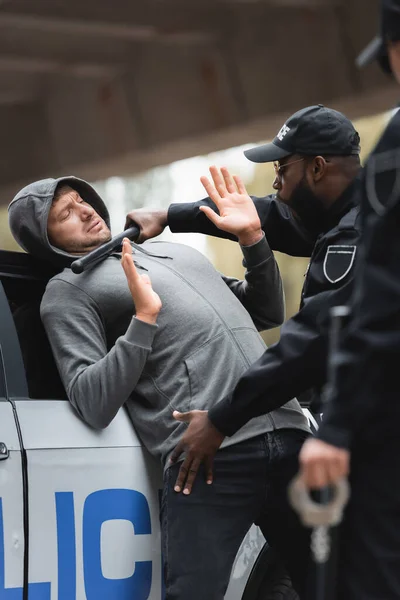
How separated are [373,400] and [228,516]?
41.8 inches

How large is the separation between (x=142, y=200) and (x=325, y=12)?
465cm

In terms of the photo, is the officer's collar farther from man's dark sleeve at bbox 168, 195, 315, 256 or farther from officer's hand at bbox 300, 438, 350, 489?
officer's hand at bbox 300, 438, 350, 489

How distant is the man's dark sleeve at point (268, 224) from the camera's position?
3.79 m

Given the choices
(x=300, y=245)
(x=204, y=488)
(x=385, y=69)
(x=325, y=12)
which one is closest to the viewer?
(x=385, y=69)

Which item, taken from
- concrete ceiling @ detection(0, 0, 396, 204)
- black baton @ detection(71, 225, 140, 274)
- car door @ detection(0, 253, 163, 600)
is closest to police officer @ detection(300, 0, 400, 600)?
car door @ detection(0, 253, 163, 600)

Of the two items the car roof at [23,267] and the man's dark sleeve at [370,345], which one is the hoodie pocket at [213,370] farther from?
the man's dark sleeve at [370,345]

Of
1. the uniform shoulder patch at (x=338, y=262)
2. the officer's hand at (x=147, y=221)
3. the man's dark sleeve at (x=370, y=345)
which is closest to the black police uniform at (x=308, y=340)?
the uniform shoulder patch at (x=338, y=262)

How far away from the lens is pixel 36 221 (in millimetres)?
3596

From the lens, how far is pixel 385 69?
2354mm

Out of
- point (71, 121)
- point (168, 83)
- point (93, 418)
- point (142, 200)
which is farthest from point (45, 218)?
point (142, 200)

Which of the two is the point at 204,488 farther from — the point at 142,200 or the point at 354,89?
the point at 142,200

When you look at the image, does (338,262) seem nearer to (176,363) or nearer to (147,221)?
(176,363)

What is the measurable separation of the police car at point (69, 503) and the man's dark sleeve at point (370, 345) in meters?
1.21

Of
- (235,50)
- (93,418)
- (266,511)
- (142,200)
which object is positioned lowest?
(142,200)
